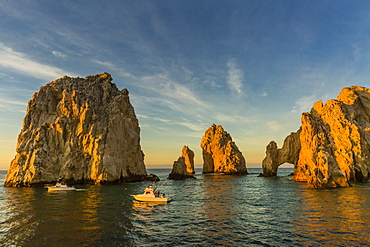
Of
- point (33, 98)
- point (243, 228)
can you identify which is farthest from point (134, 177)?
point (243, 228)

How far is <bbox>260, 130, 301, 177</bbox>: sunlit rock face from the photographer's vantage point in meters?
102

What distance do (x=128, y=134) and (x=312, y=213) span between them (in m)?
67.0

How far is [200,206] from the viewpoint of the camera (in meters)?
35.8

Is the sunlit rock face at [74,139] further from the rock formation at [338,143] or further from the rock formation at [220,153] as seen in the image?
the rock formation at [220,153]

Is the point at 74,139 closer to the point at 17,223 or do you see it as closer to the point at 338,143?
the point at 17,223

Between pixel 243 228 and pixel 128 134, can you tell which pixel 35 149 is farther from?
pixel 243 228

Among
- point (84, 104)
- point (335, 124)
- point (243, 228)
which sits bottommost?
point (243, 228)

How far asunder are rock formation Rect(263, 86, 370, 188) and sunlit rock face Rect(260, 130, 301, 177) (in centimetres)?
2076

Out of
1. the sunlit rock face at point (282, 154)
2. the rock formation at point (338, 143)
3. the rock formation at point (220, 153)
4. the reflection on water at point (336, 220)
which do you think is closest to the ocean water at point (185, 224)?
the reflection on water at point (336, 220)

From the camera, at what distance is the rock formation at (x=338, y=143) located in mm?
54844

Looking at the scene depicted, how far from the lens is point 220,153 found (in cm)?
14800

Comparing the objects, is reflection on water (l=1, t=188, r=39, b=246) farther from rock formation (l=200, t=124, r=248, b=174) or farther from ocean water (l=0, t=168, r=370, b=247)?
rock formation (l=200, t=124, r=248, b=174)

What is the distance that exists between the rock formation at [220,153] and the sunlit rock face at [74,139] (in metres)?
70.6

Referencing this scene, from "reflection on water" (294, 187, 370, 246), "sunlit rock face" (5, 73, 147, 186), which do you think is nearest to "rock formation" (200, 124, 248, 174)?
"sunlit rock face" (5, 73, 147, 186)
